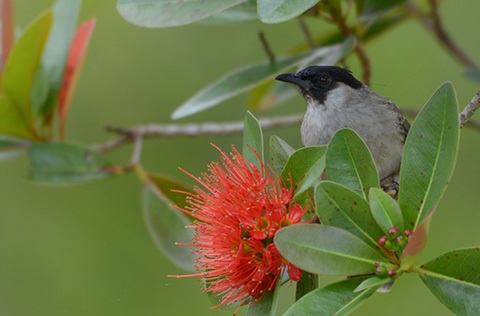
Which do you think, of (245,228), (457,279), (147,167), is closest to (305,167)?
(245,228)

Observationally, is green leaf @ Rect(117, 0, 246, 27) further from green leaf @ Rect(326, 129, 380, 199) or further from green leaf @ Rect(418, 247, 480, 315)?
green leaf @ Rect(418, 247, 480, 315)

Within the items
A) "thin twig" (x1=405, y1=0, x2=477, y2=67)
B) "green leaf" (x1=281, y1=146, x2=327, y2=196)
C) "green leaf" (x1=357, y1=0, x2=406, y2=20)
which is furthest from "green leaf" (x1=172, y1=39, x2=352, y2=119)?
"green leaf" (x1=281, y1=146, x2=327, y2=196)

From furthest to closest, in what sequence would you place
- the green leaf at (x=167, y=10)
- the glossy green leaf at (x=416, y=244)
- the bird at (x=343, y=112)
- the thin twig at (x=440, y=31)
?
the thin twig at (x=440, y=31), the bird at (x=343, y=112), the green leaf at (x=167, y=10), the glossy green leaf at (x=416, y=244)

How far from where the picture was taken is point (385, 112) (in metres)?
3.51

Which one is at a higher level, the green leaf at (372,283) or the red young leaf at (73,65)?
the red young leaf at (73,65)

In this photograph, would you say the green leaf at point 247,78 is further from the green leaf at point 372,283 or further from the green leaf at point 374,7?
the green leaf at point 372,283

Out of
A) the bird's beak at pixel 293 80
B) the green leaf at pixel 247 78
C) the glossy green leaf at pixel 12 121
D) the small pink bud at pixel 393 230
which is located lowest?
the small pink bud at pixel 393 230

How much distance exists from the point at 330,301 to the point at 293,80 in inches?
58.0

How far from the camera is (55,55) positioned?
12.3 feet

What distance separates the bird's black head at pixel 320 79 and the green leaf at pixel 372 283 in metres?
1.41

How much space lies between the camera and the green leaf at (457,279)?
6.51 ft

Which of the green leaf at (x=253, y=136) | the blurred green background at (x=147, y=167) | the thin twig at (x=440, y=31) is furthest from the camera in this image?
the blurred green background at (x=147, y=167)

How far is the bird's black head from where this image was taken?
3383 millimetres

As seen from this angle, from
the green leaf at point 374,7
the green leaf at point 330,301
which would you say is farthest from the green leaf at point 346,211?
the green leaf at point 374,7
